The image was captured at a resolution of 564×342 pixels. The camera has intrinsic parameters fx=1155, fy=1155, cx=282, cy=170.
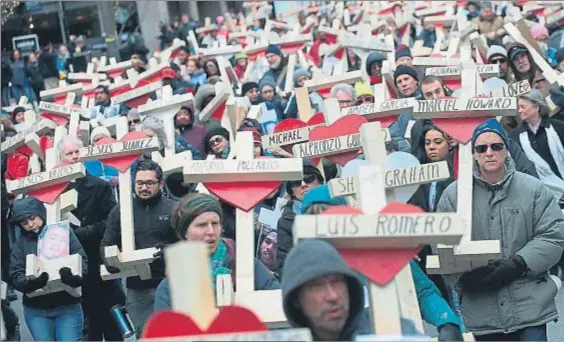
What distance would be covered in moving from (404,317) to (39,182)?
3.61m

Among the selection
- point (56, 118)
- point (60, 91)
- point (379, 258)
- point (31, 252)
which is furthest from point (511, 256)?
point (60, 91)

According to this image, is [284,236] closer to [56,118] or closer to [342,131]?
[342,131]

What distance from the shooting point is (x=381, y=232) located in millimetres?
3768

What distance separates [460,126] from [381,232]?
7.21ft

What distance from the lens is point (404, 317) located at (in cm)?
417

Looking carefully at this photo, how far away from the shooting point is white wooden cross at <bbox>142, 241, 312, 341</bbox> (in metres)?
3.05

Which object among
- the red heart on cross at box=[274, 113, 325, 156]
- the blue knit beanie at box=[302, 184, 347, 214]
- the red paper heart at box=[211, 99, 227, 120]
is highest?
the red paper heart at box=[211, 99, 227, 120]

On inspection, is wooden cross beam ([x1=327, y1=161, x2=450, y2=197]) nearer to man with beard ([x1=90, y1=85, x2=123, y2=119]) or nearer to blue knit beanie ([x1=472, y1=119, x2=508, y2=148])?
blue knit beanie ([x1=472, y1=119, x2=508, y2=148])

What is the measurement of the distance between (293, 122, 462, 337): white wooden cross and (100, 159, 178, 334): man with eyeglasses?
2.99 meters

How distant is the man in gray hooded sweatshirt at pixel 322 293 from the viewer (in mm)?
3686

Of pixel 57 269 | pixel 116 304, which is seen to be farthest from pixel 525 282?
pixel 116 304

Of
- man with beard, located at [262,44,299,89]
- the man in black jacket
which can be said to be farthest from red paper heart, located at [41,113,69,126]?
the man in black jacket

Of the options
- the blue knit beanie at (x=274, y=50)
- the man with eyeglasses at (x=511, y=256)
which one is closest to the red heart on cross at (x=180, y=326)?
the man with eyeglasses at (x=511, y=256)

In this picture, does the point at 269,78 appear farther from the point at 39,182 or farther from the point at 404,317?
the point at 404,317
